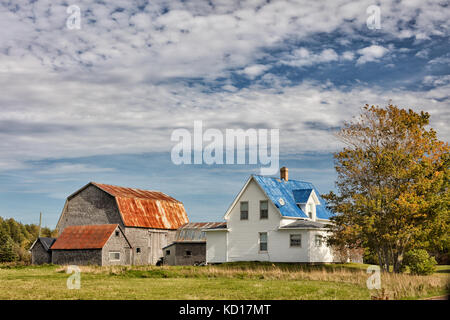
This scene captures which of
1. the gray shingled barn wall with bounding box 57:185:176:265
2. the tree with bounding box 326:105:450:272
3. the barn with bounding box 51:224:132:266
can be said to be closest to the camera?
the tree with bounding box 326:105:450:272

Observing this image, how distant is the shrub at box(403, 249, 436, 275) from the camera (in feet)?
128

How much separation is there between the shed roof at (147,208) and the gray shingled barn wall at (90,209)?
0.74 metres

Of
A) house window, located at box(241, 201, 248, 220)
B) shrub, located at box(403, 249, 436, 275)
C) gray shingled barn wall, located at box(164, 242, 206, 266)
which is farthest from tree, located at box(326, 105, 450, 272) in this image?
gray shingled barn wall, located at box(164, 242, 206, 266)

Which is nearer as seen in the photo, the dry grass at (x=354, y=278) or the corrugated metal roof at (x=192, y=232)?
the dry grass at (x=354, y=278)

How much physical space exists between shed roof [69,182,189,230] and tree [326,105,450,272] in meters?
27.9

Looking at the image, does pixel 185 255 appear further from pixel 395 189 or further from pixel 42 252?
pixel 395 189

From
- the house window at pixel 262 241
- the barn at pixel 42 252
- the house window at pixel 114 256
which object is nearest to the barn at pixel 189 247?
the house window at pixel 114 256

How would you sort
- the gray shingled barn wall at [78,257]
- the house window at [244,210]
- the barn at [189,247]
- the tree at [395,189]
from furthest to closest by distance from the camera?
the barn at [189,247]
the gray shingled barn wall at [78,257]
the house window at [244,210]
the tree at [395,189]

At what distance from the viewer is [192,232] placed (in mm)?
61062

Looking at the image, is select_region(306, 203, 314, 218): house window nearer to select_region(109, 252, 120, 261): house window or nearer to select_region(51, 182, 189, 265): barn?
select_region(51, 182, 189, 265): barn

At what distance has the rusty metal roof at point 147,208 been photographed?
59656mm

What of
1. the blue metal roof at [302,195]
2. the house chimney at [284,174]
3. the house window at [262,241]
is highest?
the house chimney at [284,174]

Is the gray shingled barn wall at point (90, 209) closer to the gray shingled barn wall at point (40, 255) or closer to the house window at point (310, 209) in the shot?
the gray shingled barn wall at point (40, 255)
